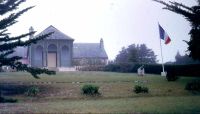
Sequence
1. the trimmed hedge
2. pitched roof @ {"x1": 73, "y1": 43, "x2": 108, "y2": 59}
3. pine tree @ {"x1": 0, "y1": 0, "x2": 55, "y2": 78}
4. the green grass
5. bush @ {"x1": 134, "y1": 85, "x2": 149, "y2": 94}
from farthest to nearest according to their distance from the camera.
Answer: pitched roof @ {"x1": 73, "y1": 43, "x2": 108, "y2": 59}
the trimmed hedge
bush @ {"x1": 134, "y1": 85, "x2": 149, "y2": 94}
the green grass
pine tree @ {"x1": 0, "y1": 0, "x2": 55, "y2": 78}

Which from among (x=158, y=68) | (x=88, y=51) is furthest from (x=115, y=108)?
(x=88, y=51)

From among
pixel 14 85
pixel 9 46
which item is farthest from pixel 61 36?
pixel 9 46

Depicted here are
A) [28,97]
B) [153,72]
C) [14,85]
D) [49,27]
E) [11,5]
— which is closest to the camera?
[11,5]

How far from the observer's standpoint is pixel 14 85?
29.3 m

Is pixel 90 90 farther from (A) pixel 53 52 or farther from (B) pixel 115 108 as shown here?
(A) pixel 53 52

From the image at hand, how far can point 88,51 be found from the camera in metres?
91.6

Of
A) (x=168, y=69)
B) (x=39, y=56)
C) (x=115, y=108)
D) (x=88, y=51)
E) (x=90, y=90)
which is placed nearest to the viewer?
(x=115, y=108)

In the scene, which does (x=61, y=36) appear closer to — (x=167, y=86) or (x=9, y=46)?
(x=167, y=86)

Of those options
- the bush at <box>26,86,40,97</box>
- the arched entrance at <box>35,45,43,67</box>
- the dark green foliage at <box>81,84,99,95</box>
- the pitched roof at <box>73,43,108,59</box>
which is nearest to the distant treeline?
the arched entrance at <box>35,45,43,67</box>

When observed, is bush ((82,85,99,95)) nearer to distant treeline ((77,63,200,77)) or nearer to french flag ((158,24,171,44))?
distant treeline ((77,63,200,77))

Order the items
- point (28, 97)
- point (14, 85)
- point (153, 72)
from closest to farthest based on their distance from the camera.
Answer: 1. point (28, 97)
2. point (14, 85)
3. point (153, 72)

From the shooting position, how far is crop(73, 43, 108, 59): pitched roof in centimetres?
9050

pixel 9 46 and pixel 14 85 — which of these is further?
pixel 14 85

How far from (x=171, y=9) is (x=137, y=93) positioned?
17.8 m
